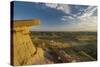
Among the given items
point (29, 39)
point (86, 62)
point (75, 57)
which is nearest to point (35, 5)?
point (29, 39)

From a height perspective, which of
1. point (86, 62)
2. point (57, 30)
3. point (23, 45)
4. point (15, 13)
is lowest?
point (86, 62)

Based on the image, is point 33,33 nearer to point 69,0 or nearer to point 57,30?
point 57,30

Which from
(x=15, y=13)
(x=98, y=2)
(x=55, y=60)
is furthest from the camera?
(x=98, y=2)

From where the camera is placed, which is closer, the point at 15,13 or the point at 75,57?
the point at 15,13

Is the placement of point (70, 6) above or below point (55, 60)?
above

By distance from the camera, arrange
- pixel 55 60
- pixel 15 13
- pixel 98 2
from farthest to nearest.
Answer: pixel 98 2 < pixel 55 60 < pixel 15 13
